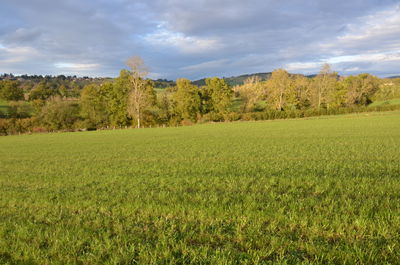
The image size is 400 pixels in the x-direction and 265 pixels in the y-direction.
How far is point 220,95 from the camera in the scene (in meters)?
85.4

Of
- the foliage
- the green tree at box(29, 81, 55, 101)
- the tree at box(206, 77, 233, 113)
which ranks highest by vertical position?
the green tree at box(29, 81, 55, 101)

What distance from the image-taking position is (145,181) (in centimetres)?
1095

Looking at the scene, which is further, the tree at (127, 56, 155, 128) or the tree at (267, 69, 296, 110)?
the tree at (267, 69, 296, 110)

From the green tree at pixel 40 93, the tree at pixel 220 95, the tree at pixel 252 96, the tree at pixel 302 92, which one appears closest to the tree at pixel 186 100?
the tree at pixel 220 95

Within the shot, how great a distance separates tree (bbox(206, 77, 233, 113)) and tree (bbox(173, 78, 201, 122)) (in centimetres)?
583

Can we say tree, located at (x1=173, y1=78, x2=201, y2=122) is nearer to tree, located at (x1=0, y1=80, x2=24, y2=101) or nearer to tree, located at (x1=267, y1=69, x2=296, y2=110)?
tree, located at (x1=267, y1=69, x2=296, y2=110)

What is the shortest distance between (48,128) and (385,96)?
126021 millimetres

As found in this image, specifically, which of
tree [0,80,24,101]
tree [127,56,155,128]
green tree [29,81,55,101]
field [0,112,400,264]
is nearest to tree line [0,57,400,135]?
tree [127,56,155,128]

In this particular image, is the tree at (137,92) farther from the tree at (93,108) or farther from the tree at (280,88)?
the tree at (280,88)

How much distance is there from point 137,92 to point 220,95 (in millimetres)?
27503

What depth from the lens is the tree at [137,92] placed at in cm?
7444

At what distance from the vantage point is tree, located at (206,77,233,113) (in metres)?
85.0

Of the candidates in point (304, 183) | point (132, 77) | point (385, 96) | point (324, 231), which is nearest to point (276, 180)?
point (304, 183)

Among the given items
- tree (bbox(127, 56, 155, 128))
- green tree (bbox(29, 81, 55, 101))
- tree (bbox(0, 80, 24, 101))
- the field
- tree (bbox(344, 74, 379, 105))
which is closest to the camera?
the field
